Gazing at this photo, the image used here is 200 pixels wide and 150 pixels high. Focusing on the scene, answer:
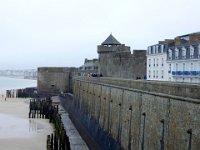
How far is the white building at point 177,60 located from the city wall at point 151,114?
9135 millimetres

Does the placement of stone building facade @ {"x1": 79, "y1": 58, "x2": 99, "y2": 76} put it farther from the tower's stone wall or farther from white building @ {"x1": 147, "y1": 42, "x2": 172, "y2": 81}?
white building @ {"x1": 147, "y1": 42, "x2": 172, "y2": 81}

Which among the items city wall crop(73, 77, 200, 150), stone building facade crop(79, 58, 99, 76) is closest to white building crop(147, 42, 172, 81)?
city wall crop(73, 77, 200, 150)

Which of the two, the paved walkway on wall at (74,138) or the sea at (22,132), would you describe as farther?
the sea at (22,132)

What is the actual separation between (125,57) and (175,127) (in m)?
27.9

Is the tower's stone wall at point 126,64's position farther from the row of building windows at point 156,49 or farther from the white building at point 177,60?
the white building at point 177,60

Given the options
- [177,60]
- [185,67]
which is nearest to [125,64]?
[177,60]

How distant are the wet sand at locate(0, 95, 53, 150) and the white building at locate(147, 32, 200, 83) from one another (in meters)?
12.0

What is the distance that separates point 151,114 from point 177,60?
20114 mm

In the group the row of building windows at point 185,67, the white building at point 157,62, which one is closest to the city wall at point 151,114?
the row of building windows at point 185,67

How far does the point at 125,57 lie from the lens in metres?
39.2

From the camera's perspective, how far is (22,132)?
2875 centimetres

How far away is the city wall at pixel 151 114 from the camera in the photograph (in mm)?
10642

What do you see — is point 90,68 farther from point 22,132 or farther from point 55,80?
point 22,132

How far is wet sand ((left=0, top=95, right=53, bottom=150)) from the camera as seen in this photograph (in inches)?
927
